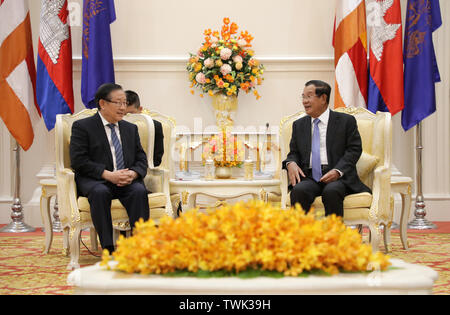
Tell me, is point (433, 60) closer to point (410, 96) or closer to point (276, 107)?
point (410, 96)

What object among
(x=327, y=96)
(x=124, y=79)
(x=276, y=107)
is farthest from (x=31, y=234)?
(x=327, y=96)

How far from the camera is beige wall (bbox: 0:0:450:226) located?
7.11 metres

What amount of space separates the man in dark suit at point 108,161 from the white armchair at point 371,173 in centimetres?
119

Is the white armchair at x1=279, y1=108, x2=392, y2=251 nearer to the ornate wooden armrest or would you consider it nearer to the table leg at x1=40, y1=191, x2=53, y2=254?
the ornate wooden armrest

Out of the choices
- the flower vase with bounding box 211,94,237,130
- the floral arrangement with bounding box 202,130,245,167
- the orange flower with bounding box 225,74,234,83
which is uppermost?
the orange flower with bounding box 225,74,234,83

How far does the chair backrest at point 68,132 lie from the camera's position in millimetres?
4574

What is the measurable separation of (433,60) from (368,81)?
0.72 metres

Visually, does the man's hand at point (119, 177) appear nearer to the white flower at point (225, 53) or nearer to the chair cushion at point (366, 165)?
the chair cushion at point (366, 165)

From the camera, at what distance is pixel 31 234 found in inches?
251

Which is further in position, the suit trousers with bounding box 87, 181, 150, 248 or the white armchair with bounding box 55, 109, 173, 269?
the white armchair with bounding box 55, 109, 173, 269

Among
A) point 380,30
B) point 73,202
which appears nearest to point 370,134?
point 380,30

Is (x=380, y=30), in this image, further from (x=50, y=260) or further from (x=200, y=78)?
(x=50, y=260)

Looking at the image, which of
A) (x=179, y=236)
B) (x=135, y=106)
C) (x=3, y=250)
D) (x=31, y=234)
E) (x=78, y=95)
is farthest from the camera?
(x=78, y=95)

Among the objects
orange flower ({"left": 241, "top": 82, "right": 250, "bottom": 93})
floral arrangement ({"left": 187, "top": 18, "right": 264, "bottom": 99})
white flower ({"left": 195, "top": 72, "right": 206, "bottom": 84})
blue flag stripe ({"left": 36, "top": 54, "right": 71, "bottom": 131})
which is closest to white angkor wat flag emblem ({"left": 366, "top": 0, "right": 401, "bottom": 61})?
floral arrangement ({"left": 187, "top": 18, "right": 264, "bottom": 99})
